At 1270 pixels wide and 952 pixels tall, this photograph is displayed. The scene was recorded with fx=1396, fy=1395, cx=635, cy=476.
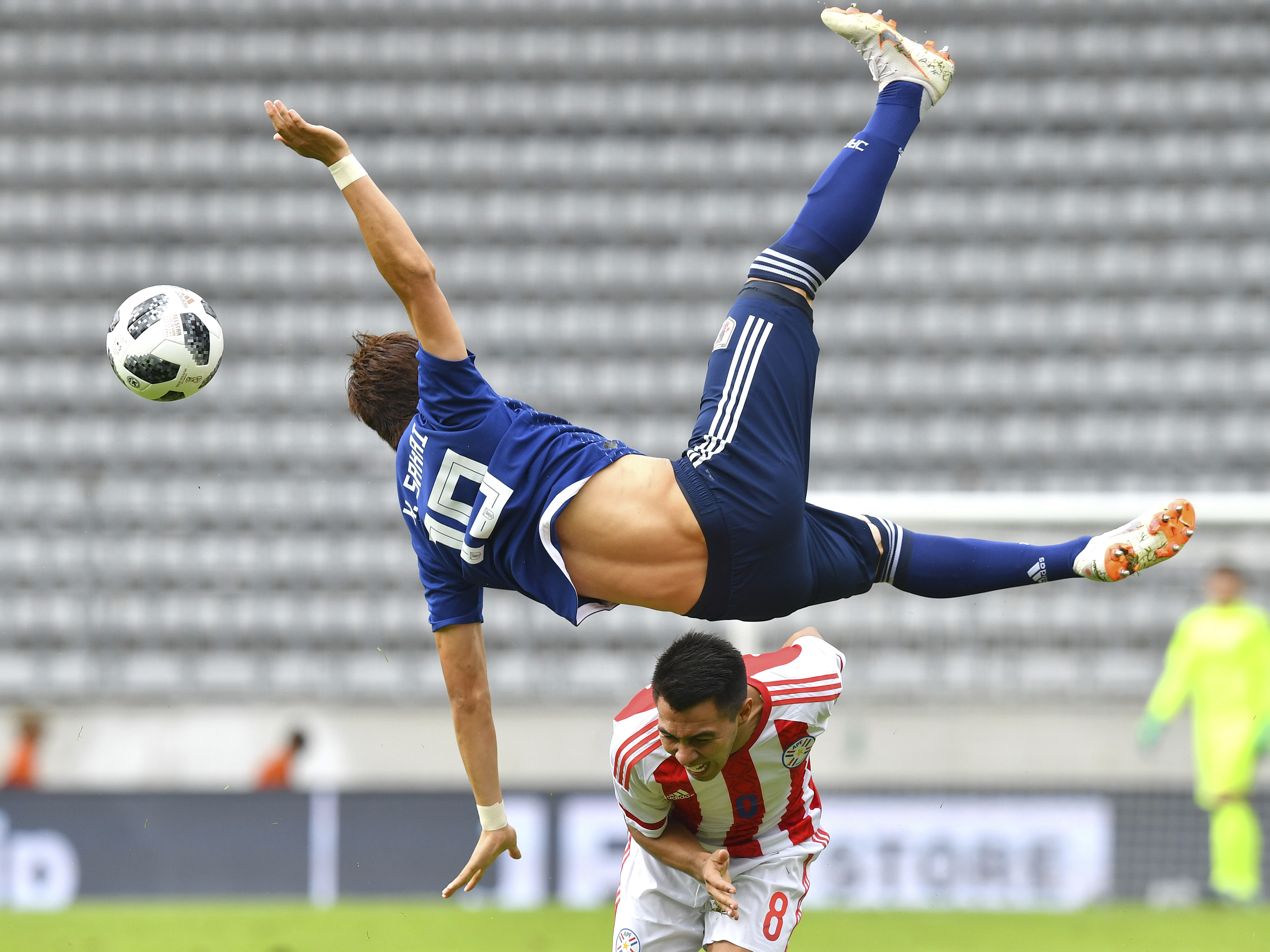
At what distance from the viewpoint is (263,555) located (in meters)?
9.69

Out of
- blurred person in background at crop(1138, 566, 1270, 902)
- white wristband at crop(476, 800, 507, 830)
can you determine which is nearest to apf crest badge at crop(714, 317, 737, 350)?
white wristband at crop(476, 800, 507, 830)

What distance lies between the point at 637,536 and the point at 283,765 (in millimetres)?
6318

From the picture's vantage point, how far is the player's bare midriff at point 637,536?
3.44m

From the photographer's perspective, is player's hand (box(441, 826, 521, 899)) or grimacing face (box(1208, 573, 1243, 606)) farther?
grimacing face (box(1208, 573, 1243, 606))

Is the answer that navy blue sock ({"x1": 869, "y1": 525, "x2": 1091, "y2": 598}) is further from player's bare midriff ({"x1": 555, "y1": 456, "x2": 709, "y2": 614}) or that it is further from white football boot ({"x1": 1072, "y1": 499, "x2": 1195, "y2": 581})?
player's bare midriff ({"x1": 555, "y1": 456, "x2": 709, "y2": 614})

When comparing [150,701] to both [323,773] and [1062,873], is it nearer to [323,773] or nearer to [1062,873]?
[323,773]

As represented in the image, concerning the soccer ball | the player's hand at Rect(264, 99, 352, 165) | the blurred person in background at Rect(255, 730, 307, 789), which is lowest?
the blurred person in background at Rect(255, 730, 307, 789)

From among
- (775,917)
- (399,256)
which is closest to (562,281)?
(775,917)

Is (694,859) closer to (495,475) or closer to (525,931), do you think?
(495,475)

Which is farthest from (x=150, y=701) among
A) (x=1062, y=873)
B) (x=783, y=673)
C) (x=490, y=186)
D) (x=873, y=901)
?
(x=783, y=673)

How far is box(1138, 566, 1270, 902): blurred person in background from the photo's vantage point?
7457mm

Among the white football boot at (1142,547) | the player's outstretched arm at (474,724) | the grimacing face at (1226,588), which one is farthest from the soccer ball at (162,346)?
the grimacing face at (1226,588)

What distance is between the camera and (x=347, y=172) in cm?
350

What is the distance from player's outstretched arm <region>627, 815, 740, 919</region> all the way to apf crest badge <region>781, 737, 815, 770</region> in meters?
0.32
